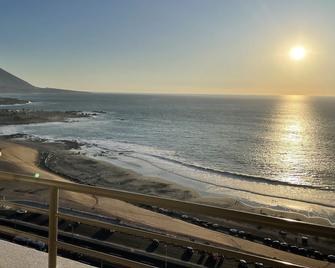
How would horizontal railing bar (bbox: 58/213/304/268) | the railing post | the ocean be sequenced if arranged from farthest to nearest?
the ocean → the railing post → horizontal railing bar (bbox: 58/213/304/268)

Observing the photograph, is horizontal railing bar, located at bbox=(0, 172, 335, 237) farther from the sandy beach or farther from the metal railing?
the sandy beach

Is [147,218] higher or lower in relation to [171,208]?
lower

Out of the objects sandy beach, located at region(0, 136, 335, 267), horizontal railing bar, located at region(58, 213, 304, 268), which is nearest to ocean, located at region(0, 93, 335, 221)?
sandy beach, located at region(0, 136, 335, 267)

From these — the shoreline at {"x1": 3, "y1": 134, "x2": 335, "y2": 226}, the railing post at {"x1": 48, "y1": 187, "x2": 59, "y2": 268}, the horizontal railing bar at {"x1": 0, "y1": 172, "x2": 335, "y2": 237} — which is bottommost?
the shoreline at {"x1": 3, "y1": 134, "x2": 335, "y2": 226}

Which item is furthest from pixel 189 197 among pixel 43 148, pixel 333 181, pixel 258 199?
pixel 43 148

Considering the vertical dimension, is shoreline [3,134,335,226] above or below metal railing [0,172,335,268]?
below

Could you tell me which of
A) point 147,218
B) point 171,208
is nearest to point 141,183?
point 147,218

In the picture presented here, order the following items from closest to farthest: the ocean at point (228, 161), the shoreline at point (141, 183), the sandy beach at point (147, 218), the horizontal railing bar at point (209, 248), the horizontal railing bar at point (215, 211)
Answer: the horizontal railing bar at point (215, 211)
the horizontal railing bar at point (209, 248)
the sandy beach at point (147, 218)
the shoreline at point (141, 183)
the ocean at point (228, 161)

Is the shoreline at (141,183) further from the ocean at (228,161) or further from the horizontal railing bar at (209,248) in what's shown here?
the horizontal railing bar at (209,248)

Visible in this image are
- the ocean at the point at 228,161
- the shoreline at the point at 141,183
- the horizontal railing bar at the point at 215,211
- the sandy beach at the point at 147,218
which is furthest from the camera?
the ocean at the point at 228,161


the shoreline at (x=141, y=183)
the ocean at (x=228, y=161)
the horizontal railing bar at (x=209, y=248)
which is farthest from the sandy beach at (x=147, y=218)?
the horizontal railing bar at (x=209, y=248)

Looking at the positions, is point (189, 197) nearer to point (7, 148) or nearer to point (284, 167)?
point (284, 167)

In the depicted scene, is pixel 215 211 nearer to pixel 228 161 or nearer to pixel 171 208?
pixel 171 208
